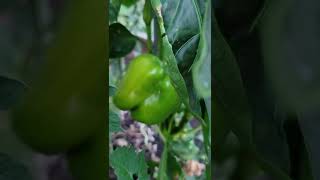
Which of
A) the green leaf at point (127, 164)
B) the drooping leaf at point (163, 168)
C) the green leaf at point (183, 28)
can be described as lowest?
the drooping leaf at point (163, 168)

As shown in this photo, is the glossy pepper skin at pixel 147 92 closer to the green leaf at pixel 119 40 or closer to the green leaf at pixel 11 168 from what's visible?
the green leaf at pixel 119 40

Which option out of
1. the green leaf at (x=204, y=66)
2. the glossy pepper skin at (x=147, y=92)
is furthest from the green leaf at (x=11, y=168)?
the glossy pepper skin at (x=147, y=92)

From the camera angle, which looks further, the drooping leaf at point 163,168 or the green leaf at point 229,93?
the drooping leaf at point 163,168

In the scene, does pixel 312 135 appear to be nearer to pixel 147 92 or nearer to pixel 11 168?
pixel 11 168

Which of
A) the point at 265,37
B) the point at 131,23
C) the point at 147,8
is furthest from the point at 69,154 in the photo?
the point at 131,23

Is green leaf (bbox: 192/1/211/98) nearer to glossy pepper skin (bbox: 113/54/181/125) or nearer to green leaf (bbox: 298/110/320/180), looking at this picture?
green leaf (bbox: 298/110/320/180)
